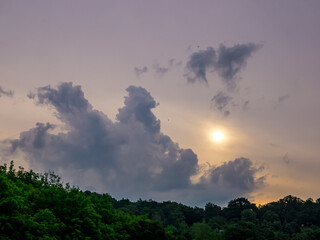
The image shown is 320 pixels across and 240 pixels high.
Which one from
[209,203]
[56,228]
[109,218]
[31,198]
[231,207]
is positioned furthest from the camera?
[209,203]

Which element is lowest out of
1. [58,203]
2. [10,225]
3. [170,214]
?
[10,225]

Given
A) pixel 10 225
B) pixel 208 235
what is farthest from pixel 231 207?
pixel 10 225

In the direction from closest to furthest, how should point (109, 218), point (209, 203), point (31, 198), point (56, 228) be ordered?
point (56, 228) < point (31, 198) < point (109, 218) < point (209, 203)

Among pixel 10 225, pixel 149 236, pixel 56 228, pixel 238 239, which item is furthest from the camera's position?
pixel 238 239

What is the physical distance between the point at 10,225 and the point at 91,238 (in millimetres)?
16489

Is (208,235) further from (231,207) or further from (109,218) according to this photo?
(231,207)

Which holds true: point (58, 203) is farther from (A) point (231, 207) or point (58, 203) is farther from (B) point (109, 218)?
(A) point (231, 207)

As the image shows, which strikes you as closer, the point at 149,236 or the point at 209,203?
the point at 149,236

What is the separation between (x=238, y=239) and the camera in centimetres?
10238

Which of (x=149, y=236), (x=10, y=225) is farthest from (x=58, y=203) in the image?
(x=149, y=236)

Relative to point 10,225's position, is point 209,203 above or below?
above

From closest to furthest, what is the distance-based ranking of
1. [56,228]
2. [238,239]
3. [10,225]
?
1. [10,225]
2. [56,228]
3. [238,239]

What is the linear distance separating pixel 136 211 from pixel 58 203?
107 metres

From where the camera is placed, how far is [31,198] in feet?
156
